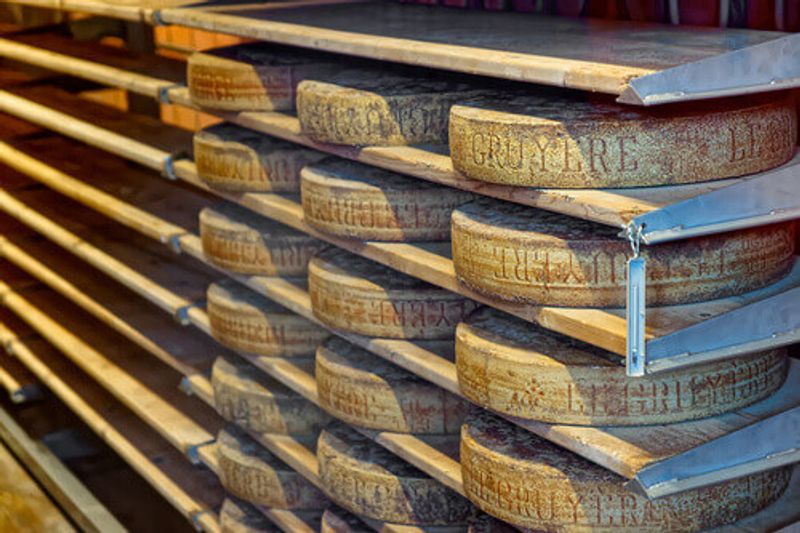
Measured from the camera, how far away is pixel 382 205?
2.62m

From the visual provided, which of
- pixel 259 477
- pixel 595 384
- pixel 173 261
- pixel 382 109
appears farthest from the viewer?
pixel 173 261

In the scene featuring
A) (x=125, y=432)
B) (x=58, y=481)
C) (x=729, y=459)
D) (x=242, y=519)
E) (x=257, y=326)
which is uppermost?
(x=729, y=459)

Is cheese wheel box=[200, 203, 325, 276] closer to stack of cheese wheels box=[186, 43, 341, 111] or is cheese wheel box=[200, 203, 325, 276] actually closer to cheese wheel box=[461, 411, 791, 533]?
stack of cheese wheels box=[186, 43, 341, 111]

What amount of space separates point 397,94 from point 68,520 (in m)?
2.73

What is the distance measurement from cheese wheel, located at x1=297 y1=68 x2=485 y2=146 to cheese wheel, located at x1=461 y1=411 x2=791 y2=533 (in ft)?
1.98

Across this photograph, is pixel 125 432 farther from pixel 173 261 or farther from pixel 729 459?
pixel 729 459

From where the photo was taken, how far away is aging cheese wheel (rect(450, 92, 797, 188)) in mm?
A: 1979

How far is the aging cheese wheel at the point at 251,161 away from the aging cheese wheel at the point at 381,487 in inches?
24.8

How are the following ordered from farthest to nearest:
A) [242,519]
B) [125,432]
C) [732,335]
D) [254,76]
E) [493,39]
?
[125,432]
[242,519]
[254,76]
[493,39]
[732,335]

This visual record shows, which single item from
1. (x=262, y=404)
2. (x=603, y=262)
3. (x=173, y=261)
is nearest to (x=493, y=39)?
(x=603, y=262)

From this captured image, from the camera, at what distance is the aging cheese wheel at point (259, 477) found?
329cm

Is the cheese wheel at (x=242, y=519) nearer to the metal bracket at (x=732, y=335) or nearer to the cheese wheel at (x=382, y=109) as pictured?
the cheese wheel at (x=382, y=109)

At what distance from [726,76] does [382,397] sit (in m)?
1.13

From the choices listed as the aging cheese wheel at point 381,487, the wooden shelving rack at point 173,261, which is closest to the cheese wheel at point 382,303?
the wooden shelving rack at point 173,261
